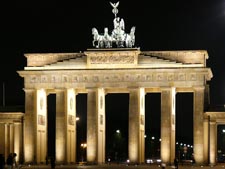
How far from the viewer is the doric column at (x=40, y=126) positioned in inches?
4427

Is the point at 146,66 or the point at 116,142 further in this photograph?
the point at 116,142

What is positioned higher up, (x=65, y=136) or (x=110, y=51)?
(x=110, y=51)

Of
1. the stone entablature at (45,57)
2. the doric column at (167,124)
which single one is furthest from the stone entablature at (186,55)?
the stone entablature at (45,57)

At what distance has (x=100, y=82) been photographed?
110812 mm

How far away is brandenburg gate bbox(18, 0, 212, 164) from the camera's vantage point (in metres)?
109

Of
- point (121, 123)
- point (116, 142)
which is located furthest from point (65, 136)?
point (121, 123)

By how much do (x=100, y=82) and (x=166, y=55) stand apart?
8.98 m

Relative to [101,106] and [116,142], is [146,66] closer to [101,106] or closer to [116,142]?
[101,106]

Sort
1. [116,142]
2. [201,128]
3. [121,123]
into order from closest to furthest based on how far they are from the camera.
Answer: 1. [201,128]
2. [116,142]
3. [121,123]

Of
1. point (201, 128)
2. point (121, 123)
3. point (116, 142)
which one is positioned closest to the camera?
point (201, 128)

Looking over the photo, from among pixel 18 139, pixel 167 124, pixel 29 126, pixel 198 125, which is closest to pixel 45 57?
pixel 29 126

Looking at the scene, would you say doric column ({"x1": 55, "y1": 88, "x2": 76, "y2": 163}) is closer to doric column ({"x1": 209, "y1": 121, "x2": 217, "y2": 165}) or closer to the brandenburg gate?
the brandenburg gate

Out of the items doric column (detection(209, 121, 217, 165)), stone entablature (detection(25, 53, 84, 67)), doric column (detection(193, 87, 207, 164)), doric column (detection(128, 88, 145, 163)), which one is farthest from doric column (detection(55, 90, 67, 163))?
doric column (detection(209, 121, 217, 165))

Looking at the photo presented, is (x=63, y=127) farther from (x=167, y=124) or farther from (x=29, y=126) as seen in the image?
(x=167, y=124)
